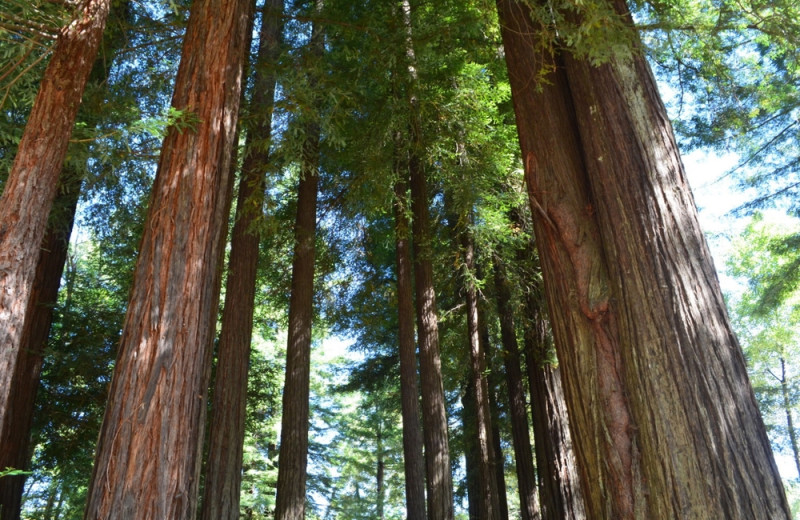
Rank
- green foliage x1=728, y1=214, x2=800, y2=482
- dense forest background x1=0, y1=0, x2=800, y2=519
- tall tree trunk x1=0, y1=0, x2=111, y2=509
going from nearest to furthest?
tall tree trunk x1=0, y1=0, x2=111, y2=509 < dense forest background x1=0, y1=0, x2=800, y2=519 < green foliage x1=728, y1=214, x2=800, y2=482

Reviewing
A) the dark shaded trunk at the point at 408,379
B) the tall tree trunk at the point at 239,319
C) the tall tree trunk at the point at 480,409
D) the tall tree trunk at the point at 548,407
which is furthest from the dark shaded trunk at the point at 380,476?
the tall tree trunk at the point at 239,319

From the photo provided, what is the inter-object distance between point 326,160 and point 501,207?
11.0 ft

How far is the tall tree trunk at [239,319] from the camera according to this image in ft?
24.9

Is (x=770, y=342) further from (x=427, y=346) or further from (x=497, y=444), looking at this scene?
(x=427, y=346)

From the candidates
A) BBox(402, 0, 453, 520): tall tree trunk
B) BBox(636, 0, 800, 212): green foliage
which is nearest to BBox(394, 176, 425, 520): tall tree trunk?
BBox(402, 0, 453, 520): tall tree trunk

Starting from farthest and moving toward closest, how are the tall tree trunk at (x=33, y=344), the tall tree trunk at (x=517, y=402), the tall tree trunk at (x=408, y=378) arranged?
the tall tree trunk at (x=517, y=402) < the tall tree trunk at (x=408, y=378) < the tall tree trunk at (x=33, y=344)

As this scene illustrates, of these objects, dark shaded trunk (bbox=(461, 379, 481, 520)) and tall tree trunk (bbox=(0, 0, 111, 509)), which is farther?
dark shaded trunk (bbox=(461, 379, 481, 520))

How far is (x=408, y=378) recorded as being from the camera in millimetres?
10125

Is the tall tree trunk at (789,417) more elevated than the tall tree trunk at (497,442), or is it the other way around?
the tall tree trunk at (789,417)

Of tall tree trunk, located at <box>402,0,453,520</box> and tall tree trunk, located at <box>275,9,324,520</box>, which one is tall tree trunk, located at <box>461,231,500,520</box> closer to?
tall tree trunk, located at <box>402,0,453,520</box>

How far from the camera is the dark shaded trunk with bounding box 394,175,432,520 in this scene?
9.54 metres

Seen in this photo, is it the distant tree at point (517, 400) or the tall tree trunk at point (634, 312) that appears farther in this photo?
the distant tree at point (517, 400)

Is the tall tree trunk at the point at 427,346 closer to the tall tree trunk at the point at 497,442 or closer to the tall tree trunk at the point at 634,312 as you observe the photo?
the tall tree trunk at the point at 634,312

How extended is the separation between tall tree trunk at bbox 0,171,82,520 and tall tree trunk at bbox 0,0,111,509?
2.64 metres
